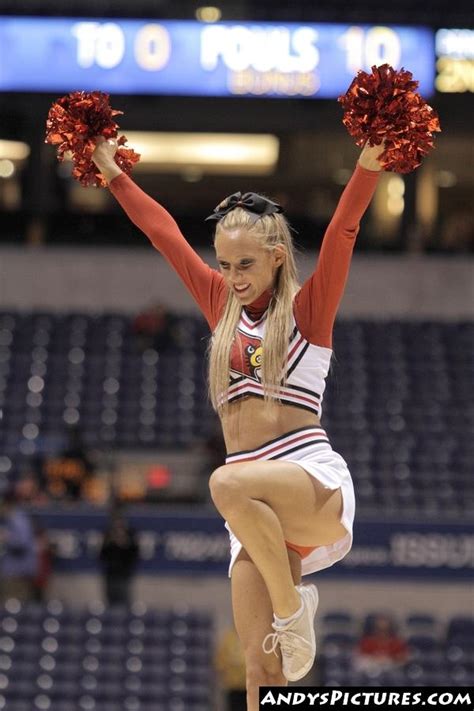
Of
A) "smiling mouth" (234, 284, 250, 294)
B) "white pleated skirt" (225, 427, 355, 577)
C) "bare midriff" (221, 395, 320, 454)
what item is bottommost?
"white pleated skirt" (225, 427, 355, 577)

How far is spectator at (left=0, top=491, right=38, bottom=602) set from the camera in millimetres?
11102

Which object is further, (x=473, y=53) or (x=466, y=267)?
(x=466, y=267)

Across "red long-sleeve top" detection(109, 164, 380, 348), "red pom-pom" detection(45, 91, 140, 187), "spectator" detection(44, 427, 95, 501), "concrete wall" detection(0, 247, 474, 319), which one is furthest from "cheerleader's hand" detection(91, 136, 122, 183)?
"concrete wall" detection(0, 247, 474, 319)

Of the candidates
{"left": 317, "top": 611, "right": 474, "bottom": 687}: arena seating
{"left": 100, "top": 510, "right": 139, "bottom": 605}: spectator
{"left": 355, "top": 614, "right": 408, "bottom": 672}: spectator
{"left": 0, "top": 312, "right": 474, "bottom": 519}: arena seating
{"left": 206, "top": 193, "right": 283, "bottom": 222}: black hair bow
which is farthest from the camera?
{"left": 0, "top": 312, "right": 474, "bottom": 519}: arena seating

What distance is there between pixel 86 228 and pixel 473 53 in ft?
15.7

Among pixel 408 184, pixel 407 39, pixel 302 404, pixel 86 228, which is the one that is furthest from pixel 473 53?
pixel 302 404

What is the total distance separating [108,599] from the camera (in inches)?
460

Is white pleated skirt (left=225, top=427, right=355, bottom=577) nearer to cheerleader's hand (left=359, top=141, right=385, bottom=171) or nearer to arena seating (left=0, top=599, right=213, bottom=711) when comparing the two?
cheerleader's hand (left=359, top=141, right=385, bottom=171)

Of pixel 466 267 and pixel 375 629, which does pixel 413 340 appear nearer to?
pixel 466 267

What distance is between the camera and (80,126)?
4.05m

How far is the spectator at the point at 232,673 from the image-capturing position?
1070 cm

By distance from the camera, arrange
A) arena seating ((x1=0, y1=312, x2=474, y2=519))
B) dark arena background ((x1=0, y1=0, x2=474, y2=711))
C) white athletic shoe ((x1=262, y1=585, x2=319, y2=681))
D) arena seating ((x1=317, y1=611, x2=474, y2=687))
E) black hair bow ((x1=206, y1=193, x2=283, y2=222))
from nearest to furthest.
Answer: white athletic shoe ((x1=262, y1=585, x2=319, y2=681)) → black hair bow ((x1=206, y1=193, x2=283, y2=222)) → arena seating ((x1=317, y1=611, x2=474, y2=687)) → dark arena background ((x1=0, y1=0, x2=474, y2=711)) → arena seating ((x1=0, y1=312, x2=474, y2=519))

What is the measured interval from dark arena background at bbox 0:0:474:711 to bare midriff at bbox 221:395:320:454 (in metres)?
6.07

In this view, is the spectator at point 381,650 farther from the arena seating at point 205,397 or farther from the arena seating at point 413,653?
the arena seating at point 205,397
